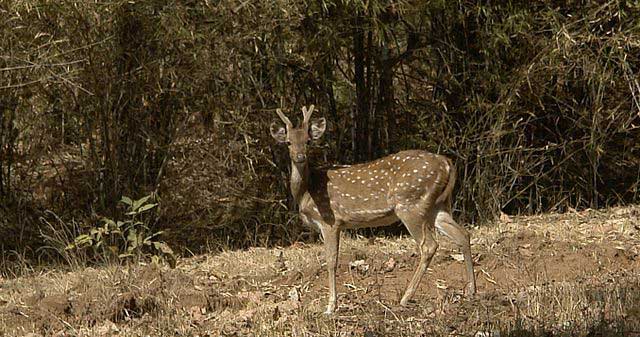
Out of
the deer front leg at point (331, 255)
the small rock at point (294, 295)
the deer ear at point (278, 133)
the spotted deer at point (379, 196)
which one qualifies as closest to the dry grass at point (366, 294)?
the small rock at point (294, 295)

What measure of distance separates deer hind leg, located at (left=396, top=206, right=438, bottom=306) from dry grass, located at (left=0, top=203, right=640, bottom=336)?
0.20m

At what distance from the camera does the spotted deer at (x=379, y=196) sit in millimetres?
7613

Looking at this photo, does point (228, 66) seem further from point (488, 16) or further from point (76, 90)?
point (488, 16)

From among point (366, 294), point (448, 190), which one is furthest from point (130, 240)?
point (448, 190)

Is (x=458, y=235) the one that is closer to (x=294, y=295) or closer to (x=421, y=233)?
(x=421, y=233)

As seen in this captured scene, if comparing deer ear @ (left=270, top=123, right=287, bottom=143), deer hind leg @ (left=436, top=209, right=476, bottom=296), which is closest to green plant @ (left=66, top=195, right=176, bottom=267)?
deer ear @ (left=270, top=123, right=287, bottom=143)

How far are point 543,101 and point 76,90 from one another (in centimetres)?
475

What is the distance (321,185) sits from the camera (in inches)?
318

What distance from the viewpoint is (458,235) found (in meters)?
7.73

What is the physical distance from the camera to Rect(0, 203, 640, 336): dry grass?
630 centimetres

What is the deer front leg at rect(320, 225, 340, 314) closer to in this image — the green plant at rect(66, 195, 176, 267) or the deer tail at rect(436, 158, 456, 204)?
the deer tail at rect(436, 158, 456, 204)

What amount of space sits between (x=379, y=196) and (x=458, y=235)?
0.60 metres

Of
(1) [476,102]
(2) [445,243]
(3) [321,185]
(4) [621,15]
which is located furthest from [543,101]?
(3) [321,185]

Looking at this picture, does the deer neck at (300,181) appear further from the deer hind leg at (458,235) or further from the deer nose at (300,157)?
the deer hind leg at (458,235)
